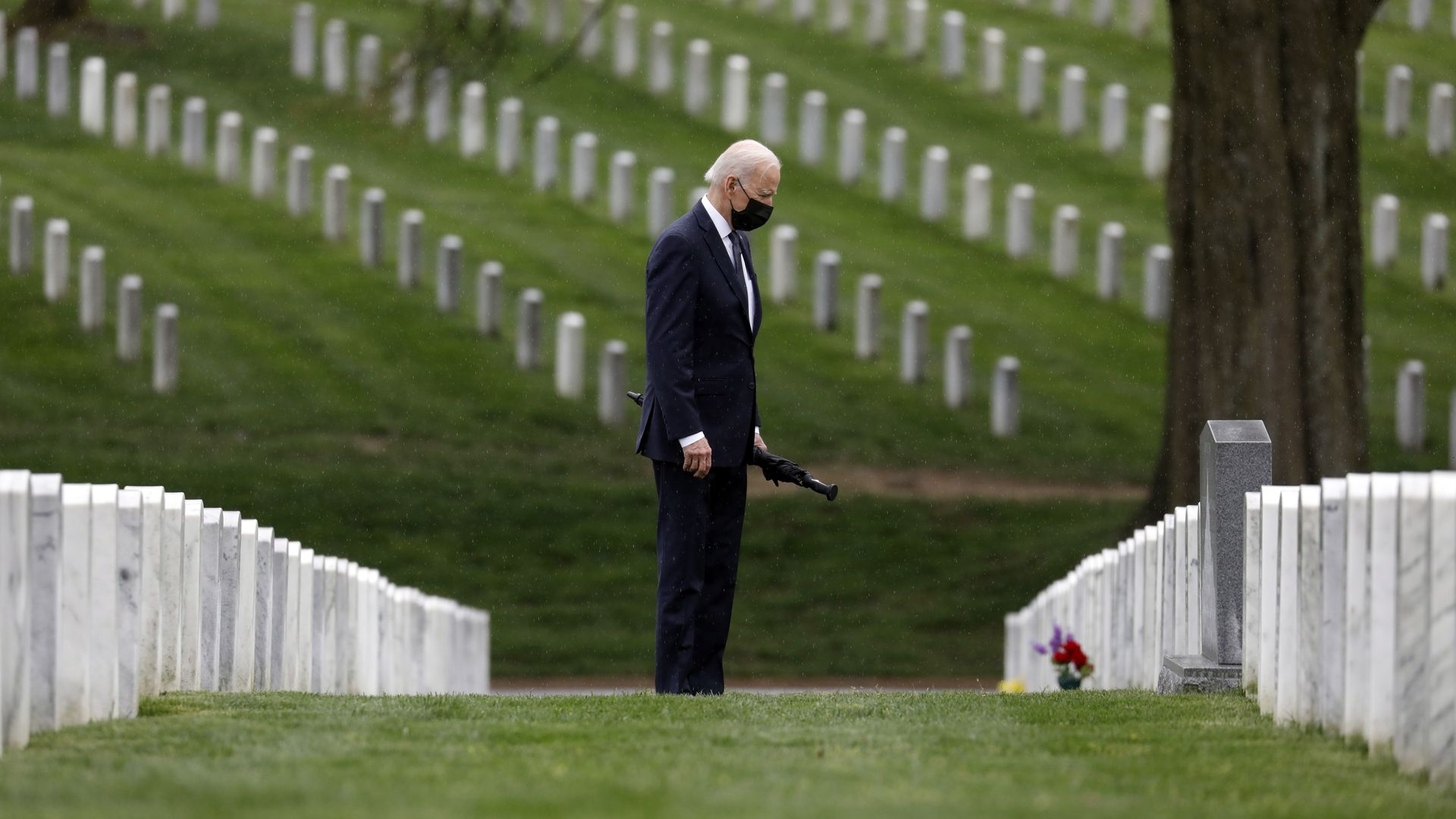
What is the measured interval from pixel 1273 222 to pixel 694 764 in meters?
8.61

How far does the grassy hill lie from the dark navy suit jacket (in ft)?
21.4

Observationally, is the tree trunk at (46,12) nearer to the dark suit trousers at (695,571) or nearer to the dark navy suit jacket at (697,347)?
the dark navy suit jacket at (697,347)

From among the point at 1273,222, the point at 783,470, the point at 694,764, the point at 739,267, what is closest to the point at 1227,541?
the point at 783,470

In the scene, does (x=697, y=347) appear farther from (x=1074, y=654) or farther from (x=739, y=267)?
(x=1074, y=654)

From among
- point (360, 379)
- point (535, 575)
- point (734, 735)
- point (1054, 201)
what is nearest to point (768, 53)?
point (1054, 201)

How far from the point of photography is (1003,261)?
22.6 m

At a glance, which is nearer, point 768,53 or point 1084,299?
point 1084,299

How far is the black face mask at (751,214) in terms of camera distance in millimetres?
7113

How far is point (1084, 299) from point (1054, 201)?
2.90 meters

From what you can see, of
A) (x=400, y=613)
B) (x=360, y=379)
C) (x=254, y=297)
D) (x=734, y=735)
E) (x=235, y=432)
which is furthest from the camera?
(x=254, y=297)

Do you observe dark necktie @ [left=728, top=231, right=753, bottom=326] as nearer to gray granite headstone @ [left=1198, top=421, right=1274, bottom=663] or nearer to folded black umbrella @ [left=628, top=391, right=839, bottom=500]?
folded black umbrella @ [left=628, top=391, right=839, bottom=500]

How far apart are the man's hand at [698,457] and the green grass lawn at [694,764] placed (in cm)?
101

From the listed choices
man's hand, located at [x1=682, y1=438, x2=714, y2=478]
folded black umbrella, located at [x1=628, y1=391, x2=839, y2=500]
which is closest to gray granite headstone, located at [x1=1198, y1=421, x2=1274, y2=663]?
folded black umbrella, located at [x1=628, y1=391, x2=839, y2=500]

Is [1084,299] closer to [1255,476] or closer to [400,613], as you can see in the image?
[400,613]
